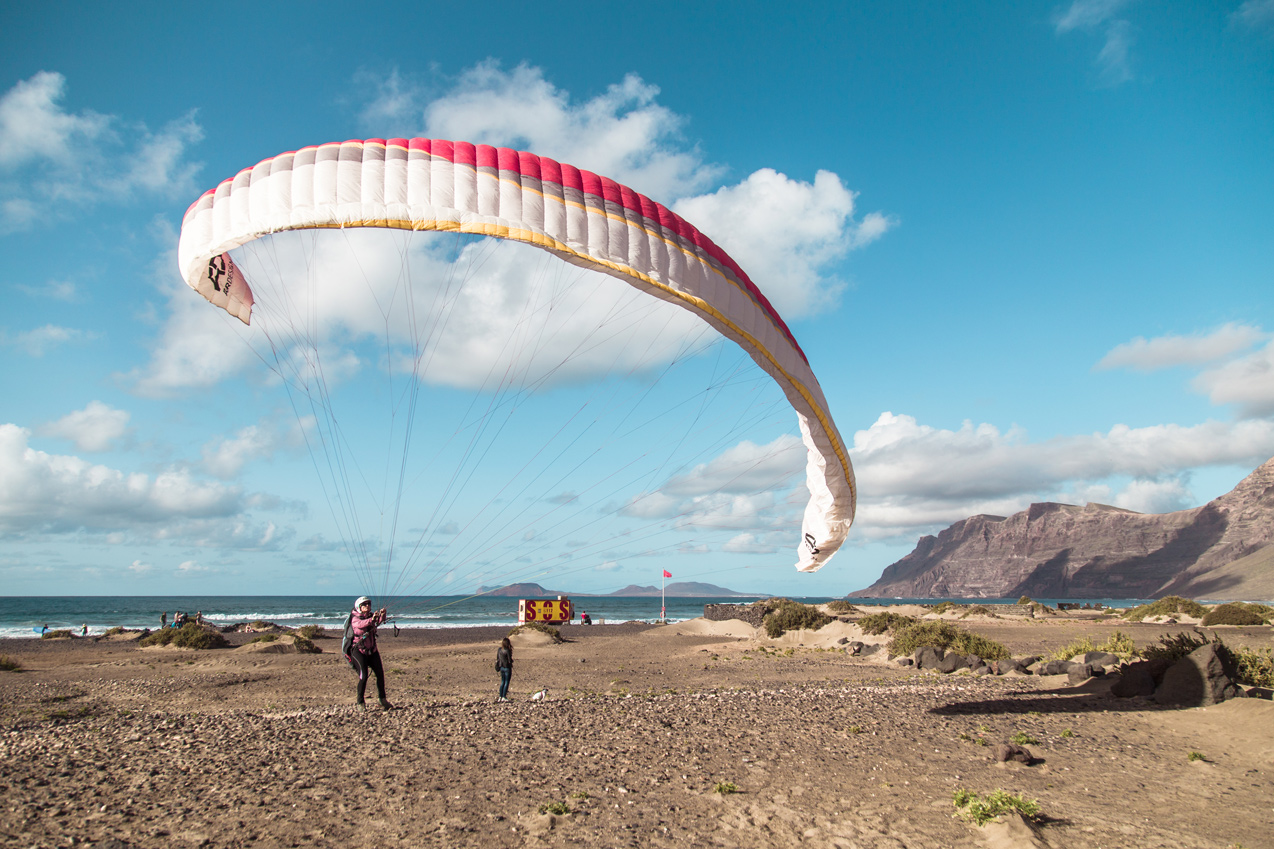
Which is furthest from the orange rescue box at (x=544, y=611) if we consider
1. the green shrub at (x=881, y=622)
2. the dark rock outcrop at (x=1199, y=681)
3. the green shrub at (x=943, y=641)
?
the dark rock outcrop at (x=1199, y=681)

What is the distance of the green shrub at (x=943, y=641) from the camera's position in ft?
54.1

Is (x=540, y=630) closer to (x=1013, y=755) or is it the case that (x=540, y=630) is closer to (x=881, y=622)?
(x=881, y=622)

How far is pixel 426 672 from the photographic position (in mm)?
16578

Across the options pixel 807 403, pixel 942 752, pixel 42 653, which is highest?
pixel 807 403

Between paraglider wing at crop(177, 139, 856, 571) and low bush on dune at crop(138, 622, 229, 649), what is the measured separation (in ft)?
63.1

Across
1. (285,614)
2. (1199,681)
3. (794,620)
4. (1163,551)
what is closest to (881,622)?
(794,620)

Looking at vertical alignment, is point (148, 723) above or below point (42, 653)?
above

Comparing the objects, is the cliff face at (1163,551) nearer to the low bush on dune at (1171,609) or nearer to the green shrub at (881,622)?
the low bush on dune at (1171,609)

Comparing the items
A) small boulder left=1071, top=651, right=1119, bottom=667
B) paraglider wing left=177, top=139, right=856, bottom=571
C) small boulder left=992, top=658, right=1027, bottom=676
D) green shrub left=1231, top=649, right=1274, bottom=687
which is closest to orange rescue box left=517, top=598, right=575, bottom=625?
small boulder left=992, top=658, right=1027, bottom=676

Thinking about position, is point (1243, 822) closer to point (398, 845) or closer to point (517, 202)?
point (398, 845)

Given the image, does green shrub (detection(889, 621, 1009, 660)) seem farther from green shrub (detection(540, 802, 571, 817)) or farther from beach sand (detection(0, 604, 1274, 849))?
green shrub (detection(540, 802, 571, 817))

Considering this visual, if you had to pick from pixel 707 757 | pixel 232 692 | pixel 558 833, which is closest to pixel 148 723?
pixel 232 692

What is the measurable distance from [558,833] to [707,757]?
2.68 m

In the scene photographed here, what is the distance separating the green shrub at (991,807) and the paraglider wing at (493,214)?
17.8 feet
